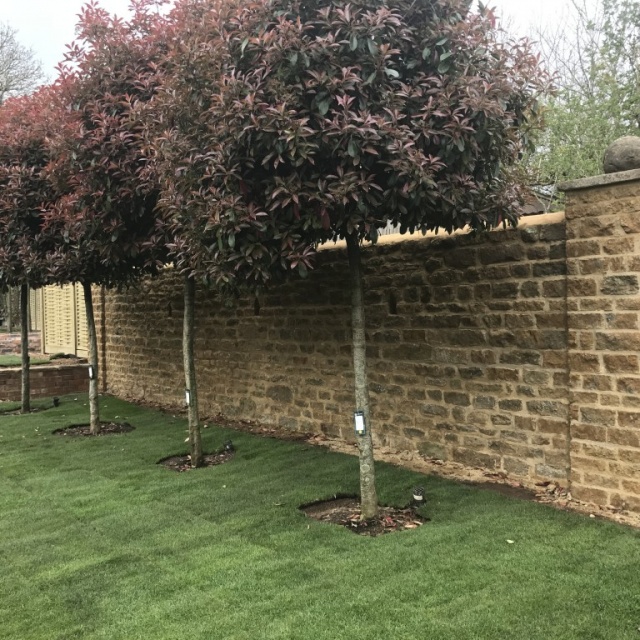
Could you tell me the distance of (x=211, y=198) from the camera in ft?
14.8

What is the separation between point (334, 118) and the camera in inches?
165

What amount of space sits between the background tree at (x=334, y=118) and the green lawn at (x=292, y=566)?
6.75 feet

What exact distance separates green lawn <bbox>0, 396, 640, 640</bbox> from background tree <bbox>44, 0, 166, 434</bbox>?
9.84 feet

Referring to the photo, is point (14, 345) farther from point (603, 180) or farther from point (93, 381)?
point (603, 180)

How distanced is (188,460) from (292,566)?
361 cm

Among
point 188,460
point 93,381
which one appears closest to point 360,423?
point 188,460

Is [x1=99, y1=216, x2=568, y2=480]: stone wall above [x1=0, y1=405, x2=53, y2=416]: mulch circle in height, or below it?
above

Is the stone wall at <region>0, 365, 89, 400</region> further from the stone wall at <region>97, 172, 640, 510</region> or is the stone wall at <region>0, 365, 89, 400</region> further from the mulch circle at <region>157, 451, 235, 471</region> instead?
the mulch circle at <region>157, 451, 235, 471</region>

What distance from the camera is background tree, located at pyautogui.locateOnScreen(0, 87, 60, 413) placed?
9.20 meters

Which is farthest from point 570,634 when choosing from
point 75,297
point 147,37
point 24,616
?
point 75,297

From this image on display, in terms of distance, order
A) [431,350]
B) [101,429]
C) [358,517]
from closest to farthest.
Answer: [358,517] < [431,350] < [101,429]

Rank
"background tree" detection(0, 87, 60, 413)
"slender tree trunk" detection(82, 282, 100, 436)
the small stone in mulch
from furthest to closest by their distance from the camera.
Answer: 1. the small stone in mulch
2. "slender tree trunk" detection(82, 282, 100, 436)
3. "background tree" detection(0, 87, 60, 413)

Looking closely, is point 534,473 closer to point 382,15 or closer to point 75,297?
point 382,15

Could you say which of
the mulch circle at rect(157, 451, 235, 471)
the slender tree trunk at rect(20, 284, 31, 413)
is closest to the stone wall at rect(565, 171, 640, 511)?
the mulch circle at rect(157, 451, 235, 471)
